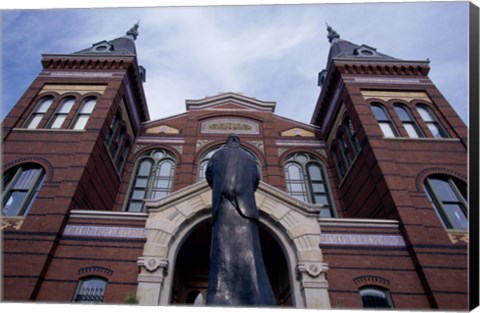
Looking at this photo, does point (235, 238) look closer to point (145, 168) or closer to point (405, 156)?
point (405, 156)

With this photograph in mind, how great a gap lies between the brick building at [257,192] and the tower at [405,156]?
6cm

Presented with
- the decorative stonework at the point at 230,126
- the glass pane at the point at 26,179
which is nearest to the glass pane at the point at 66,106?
the glass pane at the point at 26,179

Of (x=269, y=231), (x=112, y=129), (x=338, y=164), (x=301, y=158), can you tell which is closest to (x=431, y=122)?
(x=338, y=164)

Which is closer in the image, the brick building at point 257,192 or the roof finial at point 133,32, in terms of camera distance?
the brick building at point 257,192

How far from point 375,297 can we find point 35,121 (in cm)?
1479

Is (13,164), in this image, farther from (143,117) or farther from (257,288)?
(257,288)

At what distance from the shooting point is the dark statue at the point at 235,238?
4.55 metres

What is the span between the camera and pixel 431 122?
14.5m

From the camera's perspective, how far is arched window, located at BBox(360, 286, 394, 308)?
955 cm

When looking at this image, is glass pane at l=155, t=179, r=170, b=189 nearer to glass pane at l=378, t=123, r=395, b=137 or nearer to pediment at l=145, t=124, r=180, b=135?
pediment at l=145, t=124, r=180, b=135

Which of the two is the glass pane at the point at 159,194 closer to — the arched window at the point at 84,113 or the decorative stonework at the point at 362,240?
the arched window at the point at 84,113

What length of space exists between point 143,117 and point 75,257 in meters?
10.9

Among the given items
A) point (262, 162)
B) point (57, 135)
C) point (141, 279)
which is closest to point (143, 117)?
point (57, 135)

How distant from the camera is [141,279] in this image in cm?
961
